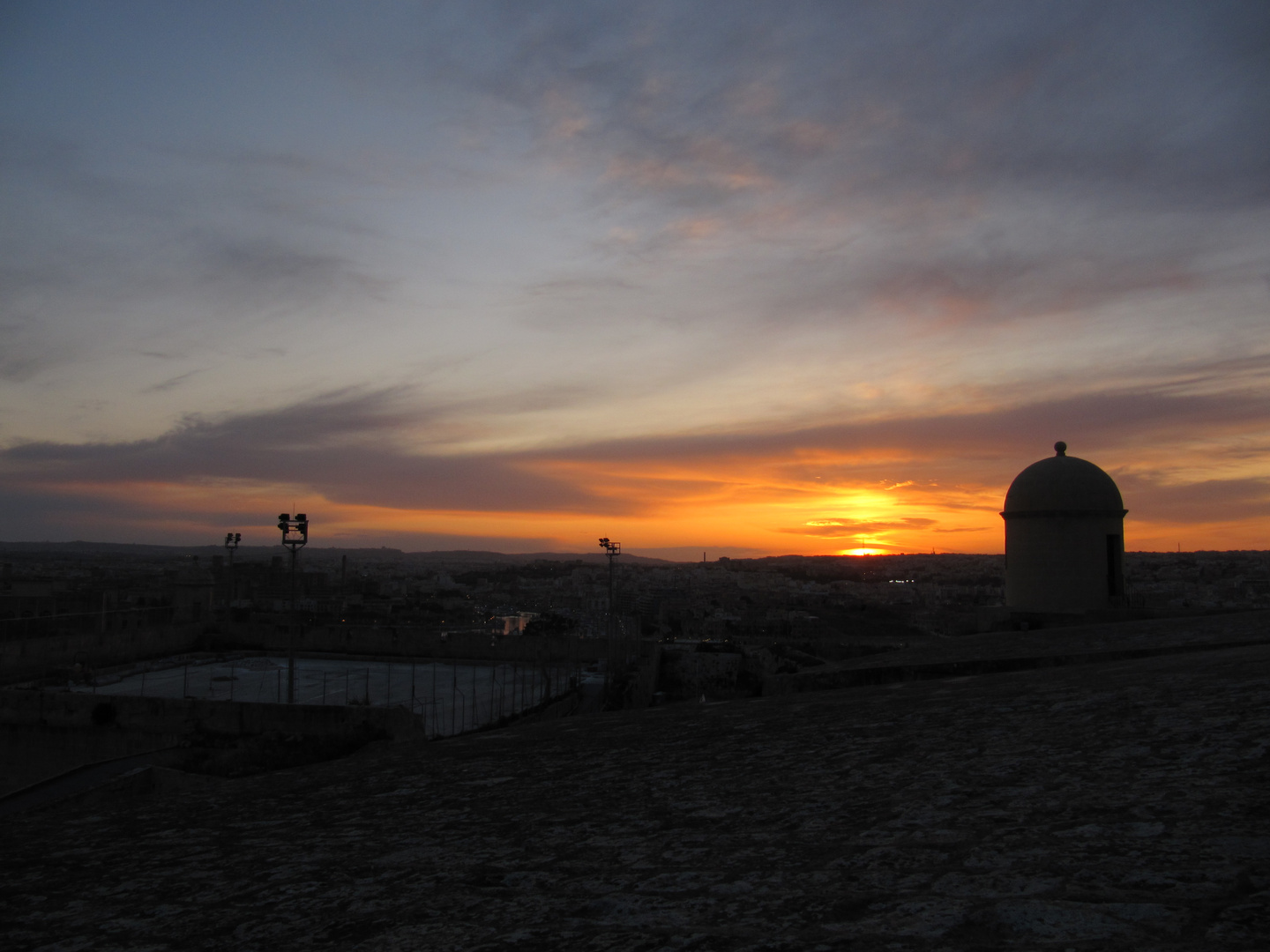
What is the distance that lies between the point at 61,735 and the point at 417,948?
2015 cm

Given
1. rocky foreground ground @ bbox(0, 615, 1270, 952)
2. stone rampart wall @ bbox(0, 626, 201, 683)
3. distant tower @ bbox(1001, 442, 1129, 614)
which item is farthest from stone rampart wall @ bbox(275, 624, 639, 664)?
rocky foreground ground @ bbox(0, 615, 1270, 952)

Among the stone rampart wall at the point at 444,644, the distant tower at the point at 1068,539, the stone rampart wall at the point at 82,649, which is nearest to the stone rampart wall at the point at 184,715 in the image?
the stone rampart wall at the point at 82,649

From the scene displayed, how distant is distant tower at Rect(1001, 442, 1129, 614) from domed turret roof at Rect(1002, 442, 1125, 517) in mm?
19

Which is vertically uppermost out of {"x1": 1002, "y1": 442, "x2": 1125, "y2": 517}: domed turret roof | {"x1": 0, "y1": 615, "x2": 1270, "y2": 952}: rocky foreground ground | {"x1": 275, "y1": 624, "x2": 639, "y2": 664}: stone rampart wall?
{"x1": 1002, "y1": 442, "x2": 1125, "y2": 517}: domed turret roof

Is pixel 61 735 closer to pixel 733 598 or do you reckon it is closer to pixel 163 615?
→ pixel 163 615

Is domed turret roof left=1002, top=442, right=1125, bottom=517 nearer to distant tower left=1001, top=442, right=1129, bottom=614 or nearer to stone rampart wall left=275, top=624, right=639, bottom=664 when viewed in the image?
distant tower left=1001, top=442, right=1129, bottom=614

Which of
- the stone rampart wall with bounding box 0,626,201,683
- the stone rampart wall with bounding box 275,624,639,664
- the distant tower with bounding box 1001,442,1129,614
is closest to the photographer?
the distant tower with bounding box 1001,442,1129,614

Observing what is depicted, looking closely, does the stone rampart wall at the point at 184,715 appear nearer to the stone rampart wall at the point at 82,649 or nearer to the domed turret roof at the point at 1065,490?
the stone rampart wall at the point at 82,649

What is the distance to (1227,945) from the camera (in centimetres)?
152

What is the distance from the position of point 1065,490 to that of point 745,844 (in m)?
18.5

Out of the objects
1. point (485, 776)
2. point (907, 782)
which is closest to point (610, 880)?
point (907, 782)

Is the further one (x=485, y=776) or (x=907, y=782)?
(x=485, y=776)

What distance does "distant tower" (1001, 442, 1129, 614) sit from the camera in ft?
60.3

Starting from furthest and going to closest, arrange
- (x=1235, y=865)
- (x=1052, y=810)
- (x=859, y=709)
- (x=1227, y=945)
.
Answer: (x=859, y=709)
(x=1052, y=810)
(x=1235, y=865)
(x=1227, y=945)
